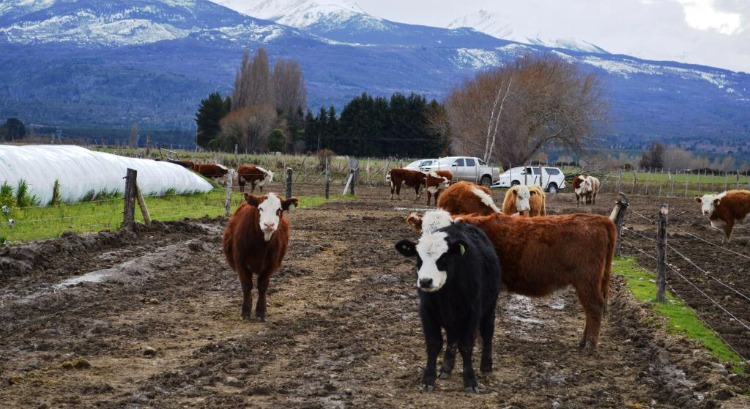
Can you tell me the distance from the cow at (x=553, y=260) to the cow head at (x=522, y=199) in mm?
7461

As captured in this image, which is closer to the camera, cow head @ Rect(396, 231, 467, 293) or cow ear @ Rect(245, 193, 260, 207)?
cow head @ Rect(396, 231, 467, 293)

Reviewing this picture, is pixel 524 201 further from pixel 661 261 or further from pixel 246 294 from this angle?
pixel 246 294

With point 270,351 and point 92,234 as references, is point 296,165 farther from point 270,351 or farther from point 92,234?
point 270,351

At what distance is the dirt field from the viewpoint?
Result: 7312 mm

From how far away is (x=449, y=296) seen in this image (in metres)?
7.76

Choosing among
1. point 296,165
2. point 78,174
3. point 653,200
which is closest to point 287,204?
point 78,174

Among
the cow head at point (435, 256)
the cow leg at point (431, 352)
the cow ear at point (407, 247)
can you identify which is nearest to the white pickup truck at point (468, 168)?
the cow ear at point (407, 247)

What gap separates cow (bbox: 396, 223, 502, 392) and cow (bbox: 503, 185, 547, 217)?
9.12 metres

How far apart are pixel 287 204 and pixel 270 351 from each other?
288cm

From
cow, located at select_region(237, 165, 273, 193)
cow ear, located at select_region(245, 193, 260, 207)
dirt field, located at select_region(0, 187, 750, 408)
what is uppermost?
cow ear, located at select_region(245, 193, 260, 207)

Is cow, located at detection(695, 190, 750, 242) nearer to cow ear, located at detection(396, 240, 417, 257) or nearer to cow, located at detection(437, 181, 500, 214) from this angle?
cow, located at detection(437, 181, 500, 214)

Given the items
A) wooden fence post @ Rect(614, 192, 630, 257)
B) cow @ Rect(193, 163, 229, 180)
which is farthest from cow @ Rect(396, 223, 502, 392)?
cow @ Rect(193, 163, 229, 180)

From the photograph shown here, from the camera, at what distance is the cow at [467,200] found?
15226mm

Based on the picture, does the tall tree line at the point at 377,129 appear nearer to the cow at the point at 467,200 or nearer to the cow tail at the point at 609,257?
the cow at the point at 467,200
